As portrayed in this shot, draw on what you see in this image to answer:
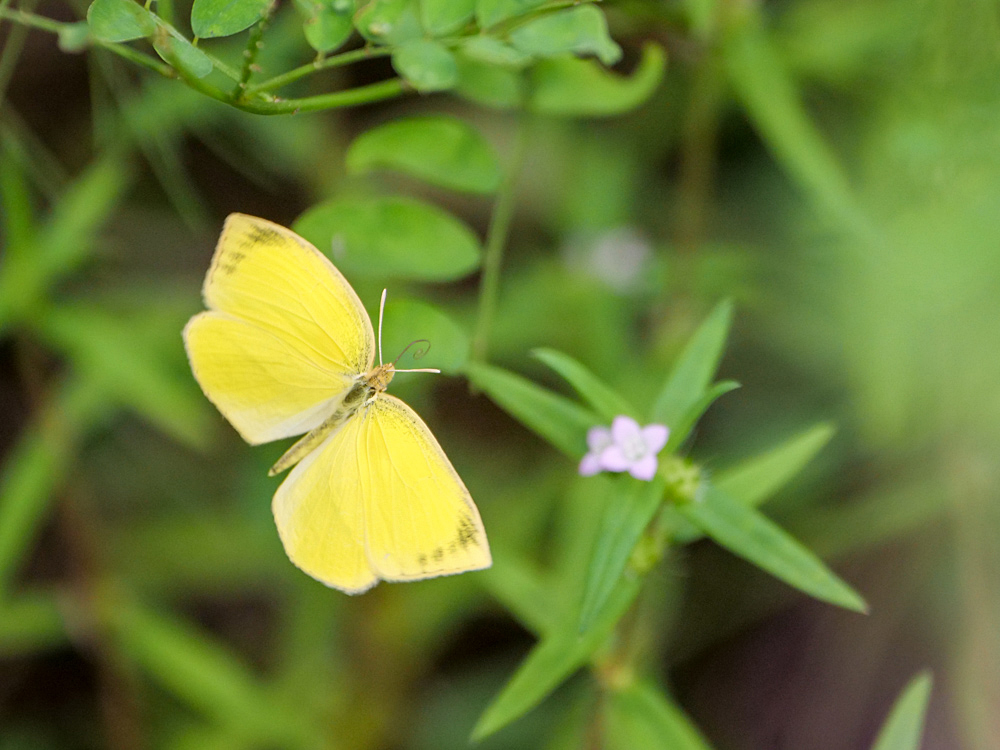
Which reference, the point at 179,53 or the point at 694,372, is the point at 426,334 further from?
the point at 179,53

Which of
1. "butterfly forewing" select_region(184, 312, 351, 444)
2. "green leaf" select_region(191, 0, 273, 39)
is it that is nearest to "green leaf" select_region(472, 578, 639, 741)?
"butterfly forewing" select_region(184, 312, 351, 444)

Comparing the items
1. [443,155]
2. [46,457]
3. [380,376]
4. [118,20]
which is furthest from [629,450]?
[46,457]

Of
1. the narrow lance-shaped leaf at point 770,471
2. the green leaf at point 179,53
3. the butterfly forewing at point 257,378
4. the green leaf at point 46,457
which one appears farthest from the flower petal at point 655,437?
the green leaf at point 46,457

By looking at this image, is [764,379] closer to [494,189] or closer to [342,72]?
[494,189]

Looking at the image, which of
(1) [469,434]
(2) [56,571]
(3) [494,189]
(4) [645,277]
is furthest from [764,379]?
(2) [56,571]

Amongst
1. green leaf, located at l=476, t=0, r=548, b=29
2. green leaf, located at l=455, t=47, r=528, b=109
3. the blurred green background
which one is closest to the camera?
green leaf, located at l=476, t=0, r=548, b=29

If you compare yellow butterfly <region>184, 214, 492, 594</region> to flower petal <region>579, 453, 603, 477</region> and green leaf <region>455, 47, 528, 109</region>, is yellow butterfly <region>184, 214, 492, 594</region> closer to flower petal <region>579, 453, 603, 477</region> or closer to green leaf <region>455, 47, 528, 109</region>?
flower petal <region>579, 453, 603, 477</region>
